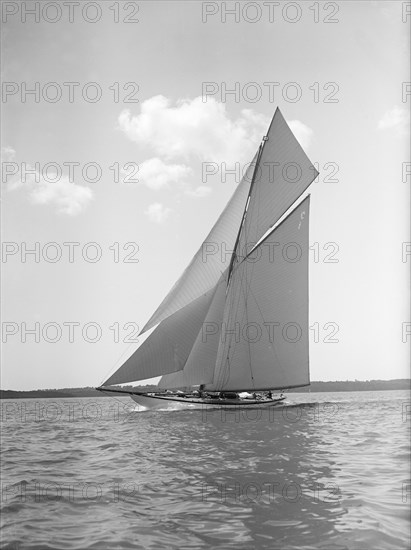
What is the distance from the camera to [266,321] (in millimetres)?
32531

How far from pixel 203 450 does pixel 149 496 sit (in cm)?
580

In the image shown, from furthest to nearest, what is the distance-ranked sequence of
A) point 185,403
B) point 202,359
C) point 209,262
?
point 185,403 < point 209,262 < point 202,359

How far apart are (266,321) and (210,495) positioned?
24387 millimetres

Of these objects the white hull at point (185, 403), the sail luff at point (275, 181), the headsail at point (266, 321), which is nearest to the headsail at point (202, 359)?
the headsail at point (266, 321)

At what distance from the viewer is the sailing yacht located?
3039 cm

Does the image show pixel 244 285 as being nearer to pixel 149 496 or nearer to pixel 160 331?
pixel 160 331

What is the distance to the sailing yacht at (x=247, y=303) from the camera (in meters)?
30.4

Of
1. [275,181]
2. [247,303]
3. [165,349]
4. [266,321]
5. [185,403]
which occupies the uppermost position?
[275,181]

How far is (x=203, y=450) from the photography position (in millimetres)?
14117

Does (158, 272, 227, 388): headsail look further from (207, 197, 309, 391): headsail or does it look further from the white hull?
the white hull

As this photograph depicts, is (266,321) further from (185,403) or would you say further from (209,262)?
(185,403)

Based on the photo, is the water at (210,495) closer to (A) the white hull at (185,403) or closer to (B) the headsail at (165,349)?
(B) the headsail at (165,349)

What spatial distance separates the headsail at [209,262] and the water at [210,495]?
1371cm

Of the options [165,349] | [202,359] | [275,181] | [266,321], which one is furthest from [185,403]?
[275,181]
